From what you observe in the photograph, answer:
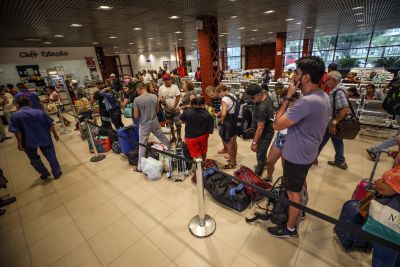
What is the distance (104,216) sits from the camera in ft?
9.30

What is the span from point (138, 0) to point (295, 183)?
15.3ft

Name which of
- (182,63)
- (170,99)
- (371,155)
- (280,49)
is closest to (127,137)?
(170,99)

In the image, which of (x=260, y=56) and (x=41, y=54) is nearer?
(x=41, y=54)

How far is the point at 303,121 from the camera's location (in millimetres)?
1726

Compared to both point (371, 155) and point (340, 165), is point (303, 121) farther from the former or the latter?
point (371, 155)

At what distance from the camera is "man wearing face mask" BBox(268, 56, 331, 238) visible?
1.65 meters

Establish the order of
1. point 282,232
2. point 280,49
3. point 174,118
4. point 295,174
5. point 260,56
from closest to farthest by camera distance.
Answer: point 295,174, point 282,232, point 174,118, point 280,49, point 260,56

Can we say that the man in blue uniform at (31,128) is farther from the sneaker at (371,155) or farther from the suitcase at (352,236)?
the sneaker at (371,155)

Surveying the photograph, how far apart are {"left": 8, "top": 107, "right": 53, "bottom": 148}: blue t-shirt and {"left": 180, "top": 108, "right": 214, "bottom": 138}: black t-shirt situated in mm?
2516

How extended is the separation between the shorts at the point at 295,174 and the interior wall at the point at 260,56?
22475mm

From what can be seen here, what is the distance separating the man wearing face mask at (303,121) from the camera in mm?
1646

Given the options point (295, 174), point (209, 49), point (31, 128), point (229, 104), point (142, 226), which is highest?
point (209, 49)

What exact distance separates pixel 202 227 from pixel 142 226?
797 millimetres

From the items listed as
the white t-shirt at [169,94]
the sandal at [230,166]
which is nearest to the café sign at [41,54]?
the white t-shirt at [169,94]
